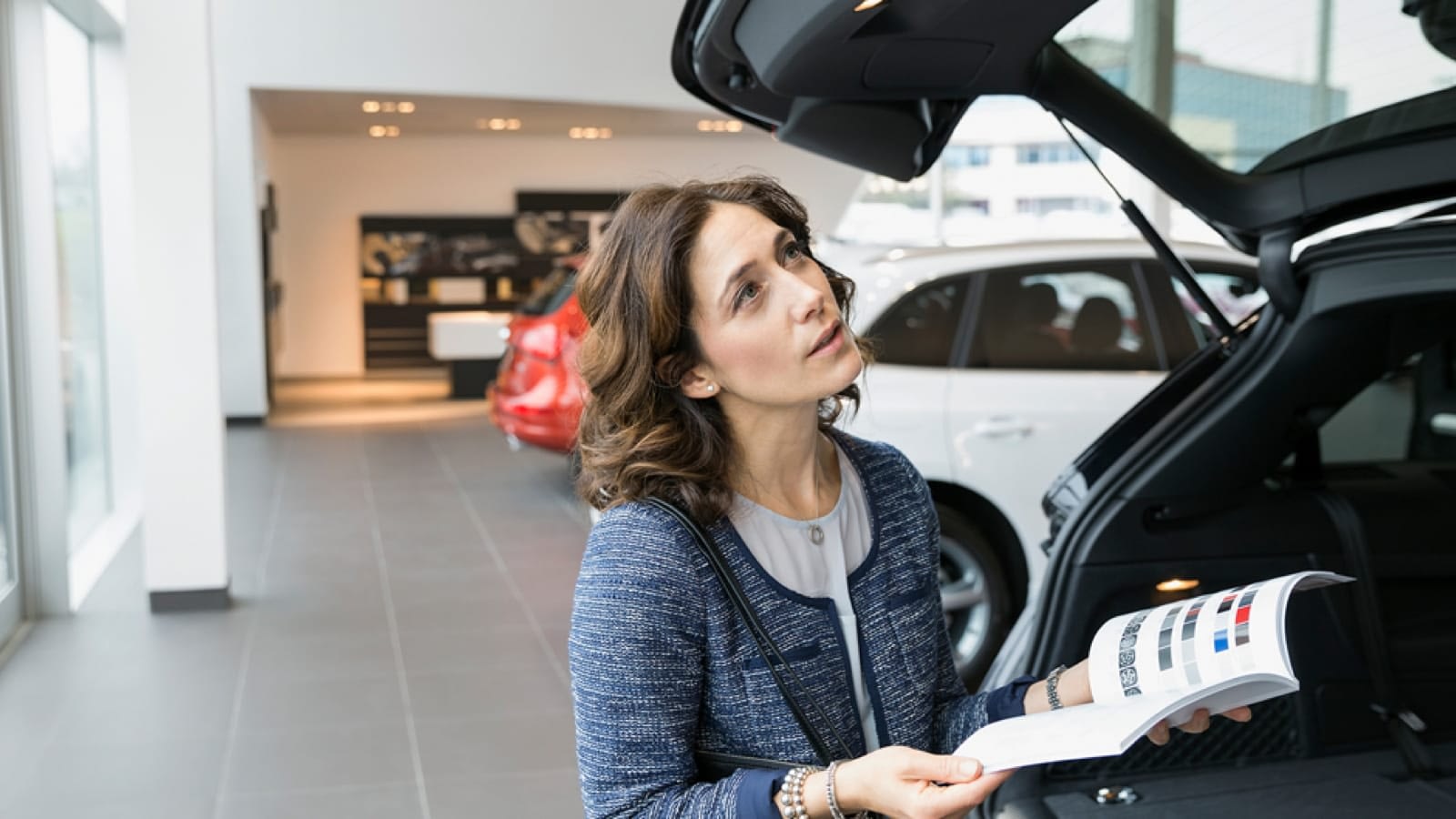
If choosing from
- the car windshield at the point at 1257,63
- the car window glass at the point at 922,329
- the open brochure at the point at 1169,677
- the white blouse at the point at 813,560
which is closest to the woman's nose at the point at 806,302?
the white blouse at the point at 813,560

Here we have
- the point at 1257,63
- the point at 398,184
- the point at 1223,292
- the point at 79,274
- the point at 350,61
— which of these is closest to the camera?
the point at 1257,63

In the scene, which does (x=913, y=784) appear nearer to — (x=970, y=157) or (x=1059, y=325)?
(x=1059, y=325)

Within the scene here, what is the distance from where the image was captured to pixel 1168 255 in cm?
255

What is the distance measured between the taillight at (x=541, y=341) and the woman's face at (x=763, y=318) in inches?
302

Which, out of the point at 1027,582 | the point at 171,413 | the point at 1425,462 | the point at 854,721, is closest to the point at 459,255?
the point at 171,413

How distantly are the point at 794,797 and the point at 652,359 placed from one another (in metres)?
0.54

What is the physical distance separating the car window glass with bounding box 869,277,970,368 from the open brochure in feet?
11.8

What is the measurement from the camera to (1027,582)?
16.9 feet

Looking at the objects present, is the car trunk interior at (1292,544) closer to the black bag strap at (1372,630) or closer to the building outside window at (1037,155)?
the black bag strap at (1372,630)

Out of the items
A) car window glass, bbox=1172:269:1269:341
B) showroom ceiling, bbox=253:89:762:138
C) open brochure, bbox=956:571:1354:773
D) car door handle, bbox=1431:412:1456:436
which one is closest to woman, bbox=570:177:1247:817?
open brochure, bbox=956:571:1354:773

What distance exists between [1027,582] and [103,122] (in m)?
6.43

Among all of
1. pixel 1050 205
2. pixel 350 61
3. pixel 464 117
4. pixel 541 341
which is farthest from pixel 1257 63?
pixel 1050 205

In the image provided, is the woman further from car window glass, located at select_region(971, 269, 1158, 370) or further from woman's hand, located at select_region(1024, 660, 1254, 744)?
car window glass, located at select_region(971, 269, 1158, 370)

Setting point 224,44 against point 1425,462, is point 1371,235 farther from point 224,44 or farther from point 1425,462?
point 224,44
